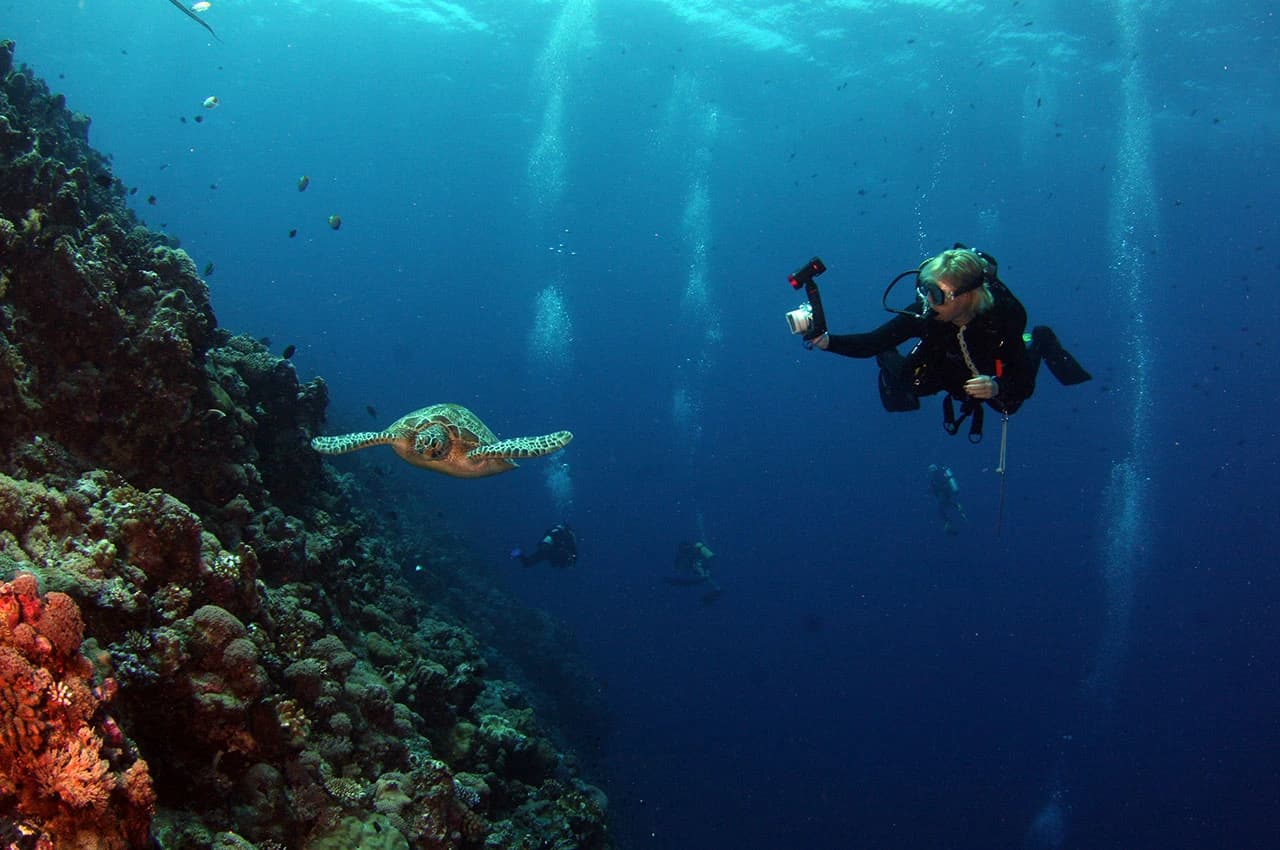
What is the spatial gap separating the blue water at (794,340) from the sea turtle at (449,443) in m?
11.8

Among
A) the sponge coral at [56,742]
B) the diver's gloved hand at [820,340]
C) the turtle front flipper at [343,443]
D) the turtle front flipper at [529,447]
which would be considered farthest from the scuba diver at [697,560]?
the sponge coral at [56,742]

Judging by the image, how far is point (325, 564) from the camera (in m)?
6.98

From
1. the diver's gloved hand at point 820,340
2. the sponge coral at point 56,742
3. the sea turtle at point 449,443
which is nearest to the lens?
the sponge coral at point 56,742

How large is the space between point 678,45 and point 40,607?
4689 centimetres

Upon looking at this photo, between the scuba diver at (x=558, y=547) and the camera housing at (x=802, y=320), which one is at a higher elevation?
the scuba diver at (x=558, y=547)

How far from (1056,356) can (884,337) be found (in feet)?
8.83

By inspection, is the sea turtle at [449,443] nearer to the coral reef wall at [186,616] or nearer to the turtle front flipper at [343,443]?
the turtle front flipper at [343,443]

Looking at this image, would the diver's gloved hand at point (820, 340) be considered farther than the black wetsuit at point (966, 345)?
No

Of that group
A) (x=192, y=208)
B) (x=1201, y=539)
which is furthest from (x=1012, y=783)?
(x=192, y=208)

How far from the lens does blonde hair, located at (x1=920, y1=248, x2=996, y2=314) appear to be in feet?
17.6

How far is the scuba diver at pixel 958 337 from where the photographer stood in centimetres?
541

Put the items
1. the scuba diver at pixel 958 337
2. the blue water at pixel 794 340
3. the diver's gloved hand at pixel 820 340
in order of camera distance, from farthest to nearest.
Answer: the blue water at pixel 794 340 → the scuba diver at pixel 958 337 → the diver's gloved hand at pixel 820 340

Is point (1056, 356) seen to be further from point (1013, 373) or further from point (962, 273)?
point (962, 273)

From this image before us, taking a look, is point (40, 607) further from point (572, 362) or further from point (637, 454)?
point (572, 362)
